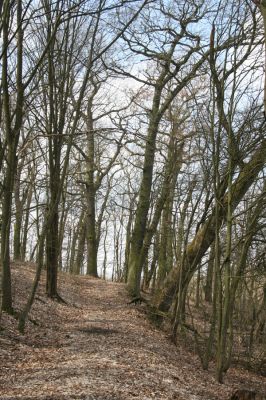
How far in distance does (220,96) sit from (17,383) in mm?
5466

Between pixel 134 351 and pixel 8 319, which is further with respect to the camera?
pixel 8 319

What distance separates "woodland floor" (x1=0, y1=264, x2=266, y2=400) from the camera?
5691 mm

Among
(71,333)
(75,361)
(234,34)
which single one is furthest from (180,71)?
(75,361)

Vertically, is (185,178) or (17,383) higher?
(185,178)

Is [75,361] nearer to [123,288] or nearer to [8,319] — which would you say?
[8,319]

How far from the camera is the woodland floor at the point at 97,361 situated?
5.69 metres

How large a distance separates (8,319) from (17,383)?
12.3 feet

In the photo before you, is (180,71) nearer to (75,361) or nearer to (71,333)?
(71,333)

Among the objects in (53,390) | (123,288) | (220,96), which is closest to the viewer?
(53,390)

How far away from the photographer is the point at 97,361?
709cm

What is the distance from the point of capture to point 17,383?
226 inches

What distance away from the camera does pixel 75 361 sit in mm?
7047

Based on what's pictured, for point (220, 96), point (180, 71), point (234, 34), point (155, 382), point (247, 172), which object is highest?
point (180, 71)

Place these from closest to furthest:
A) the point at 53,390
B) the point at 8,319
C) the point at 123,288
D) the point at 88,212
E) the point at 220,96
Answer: the point at 53,390, the point at 220,96, the point at 8,319, the point at 123,288, the point at 88,212
